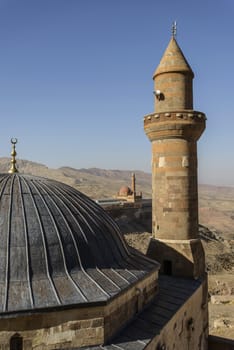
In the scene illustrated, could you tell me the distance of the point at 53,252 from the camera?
6.78m

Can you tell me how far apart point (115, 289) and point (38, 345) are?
172 cm

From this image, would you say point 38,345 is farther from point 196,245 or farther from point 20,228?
point 196,245

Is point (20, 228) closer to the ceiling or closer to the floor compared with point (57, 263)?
closer to the ceiling

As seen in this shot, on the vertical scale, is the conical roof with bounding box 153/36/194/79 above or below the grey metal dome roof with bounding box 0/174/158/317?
above

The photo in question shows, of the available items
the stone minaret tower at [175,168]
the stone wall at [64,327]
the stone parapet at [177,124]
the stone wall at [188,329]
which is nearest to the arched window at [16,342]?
the stone wall at [64,327]

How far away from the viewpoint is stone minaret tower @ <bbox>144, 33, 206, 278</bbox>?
38.2ft

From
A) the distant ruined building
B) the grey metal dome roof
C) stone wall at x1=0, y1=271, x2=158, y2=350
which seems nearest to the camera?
stone wall at x1=0, y1=271, x2=158, y2=350

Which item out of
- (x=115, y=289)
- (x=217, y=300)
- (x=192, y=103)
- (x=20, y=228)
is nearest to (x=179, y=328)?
(x=115, y=289)

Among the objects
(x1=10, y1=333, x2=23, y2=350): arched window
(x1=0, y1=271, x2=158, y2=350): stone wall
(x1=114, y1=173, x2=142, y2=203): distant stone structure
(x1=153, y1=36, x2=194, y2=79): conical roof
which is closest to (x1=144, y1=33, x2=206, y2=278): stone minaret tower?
(x1=153, y1=36, x2=194, y2=79): conical roof

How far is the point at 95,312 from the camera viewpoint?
6.14m

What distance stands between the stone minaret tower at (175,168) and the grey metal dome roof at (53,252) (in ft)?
10.6

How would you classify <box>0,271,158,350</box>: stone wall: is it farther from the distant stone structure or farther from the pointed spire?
the distant stone structure

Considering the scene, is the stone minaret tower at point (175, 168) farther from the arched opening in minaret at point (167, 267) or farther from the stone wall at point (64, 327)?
the stone wall at point (64, 327)

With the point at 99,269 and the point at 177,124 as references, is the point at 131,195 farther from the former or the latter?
the point at 99,269
